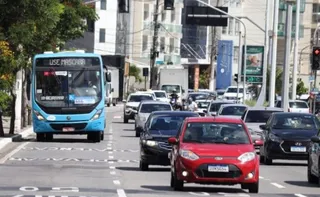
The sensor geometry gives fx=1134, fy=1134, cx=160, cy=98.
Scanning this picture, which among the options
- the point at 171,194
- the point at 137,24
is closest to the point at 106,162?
the point at 171,194

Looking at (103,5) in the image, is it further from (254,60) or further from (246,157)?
(246,157)

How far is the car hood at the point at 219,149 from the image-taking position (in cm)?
2167

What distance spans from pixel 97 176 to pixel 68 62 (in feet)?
56.3

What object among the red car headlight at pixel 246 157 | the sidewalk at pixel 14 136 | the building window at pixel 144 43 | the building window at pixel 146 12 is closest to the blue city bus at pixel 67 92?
the sidewalk at pixel 14 136

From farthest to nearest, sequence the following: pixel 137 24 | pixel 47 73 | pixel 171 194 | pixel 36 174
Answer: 1. pixel 137 24
2. pixel 47 73
3. pixel 36 174
4. pixel 171 194

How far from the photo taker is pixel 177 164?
71.5 feet

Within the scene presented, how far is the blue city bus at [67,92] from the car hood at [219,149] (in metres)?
21.1

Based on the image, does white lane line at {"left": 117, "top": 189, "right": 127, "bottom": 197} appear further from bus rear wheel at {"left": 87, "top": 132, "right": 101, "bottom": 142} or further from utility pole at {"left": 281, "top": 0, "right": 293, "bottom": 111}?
utility pole at {"left": 281, "top": 0, "right": 293, "bottom": 111}

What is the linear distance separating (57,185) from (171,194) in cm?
298

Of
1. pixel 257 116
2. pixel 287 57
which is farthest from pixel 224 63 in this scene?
pixel 257 116

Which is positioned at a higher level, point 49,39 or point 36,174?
point 49,39

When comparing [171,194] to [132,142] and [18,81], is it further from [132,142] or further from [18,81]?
[18,81]

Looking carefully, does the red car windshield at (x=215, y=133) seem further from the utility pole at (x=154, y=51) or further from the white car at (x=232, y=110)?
the utility pole at (x=154, y=51)

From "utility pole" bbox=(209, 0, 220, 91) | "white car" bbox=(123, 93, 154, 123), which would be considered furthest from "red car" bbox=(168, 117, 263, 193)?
"utility pole" bbox=(209, 0, 220, 91)
